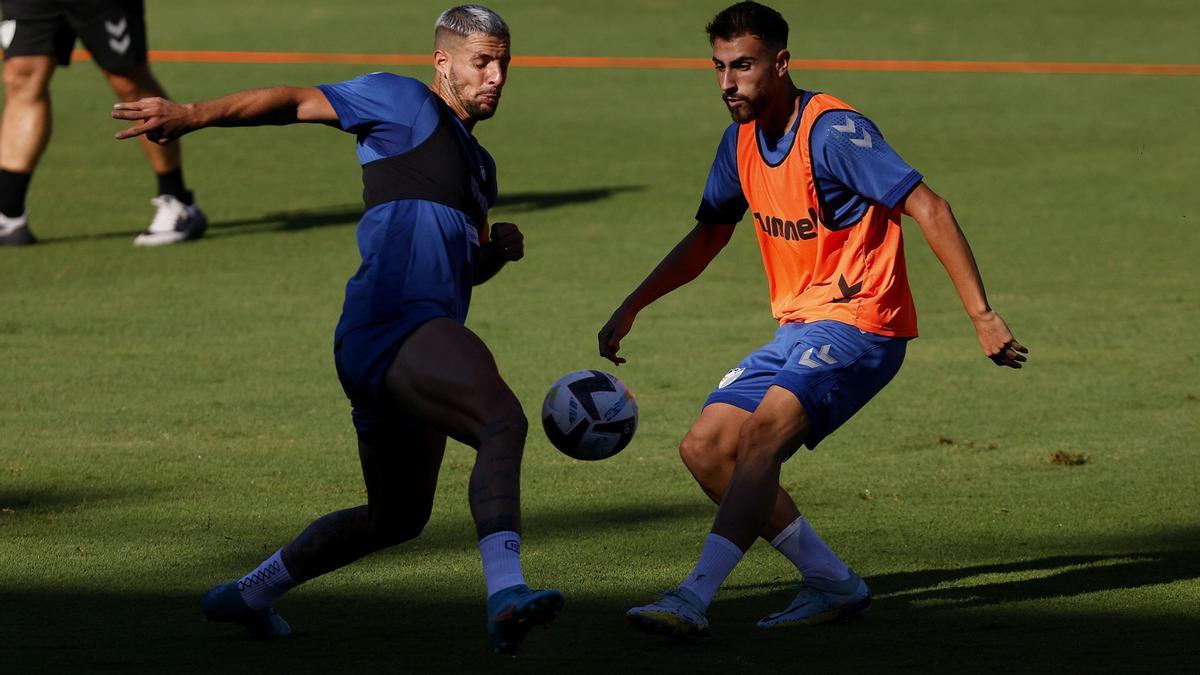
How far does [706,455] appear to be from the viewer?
604cm

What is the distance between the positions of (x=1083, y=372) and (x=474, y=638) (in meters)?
5.56

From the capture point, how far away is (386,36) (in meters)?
25.0

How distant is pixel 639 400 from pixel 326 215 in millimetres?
6162

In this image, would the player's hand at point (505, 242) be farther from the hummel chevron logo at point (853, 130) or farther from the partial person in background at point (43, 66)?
the partial person in background at point (43, 66)

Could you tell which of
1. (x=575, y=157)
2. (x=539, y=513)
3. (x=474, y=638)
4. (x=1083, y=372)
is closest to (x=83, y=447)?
(x=539, y=513)

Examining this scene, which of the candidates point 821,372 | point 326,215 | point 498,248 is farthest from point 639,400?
point 326,215

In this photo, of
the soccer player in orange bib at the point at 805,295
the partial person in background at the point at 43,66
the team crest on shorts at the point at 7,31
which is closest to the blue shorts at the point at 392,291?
the soccer player in orange bib at the point at 805,295

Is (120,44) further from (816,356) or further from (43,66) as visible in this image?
(816,356)

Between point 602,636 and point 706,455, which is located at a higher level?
point 706,455

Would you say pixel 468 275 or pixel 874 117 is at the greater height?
pixel 468 275

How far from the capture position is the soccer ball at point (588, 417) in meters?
6.19

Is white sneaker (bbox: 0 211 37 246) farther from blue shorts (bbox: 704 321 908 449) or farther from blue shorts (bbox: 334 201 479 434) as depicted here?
blue shorts (bbox: 704 321 908 449)

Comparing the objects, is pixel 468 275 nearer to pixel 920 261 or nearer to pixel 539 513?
pixel 539 513

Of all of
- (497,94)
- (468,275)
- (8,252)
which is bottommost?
(8,252)
